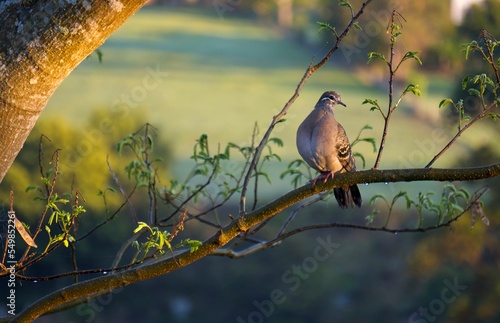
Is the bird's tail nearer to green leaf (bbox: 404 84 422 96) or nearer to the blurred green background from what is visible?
green leaf (bbox: 404 84 422 96)

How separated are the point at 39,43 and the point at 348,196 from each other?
1.23 metres

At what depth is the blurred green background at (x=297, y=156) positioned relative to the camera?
23.9ft

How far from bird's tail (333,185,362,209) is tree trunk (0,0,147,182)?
1.12 m

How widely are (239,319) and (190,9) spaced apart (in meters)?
4.20

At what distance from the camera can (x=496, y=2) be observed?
6.79 m

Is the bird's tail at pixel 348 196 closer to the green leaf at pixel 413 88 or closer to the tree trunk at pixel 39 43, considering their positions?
the green leaf at pixel 413 88

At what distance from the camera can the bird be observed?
2.24 meters

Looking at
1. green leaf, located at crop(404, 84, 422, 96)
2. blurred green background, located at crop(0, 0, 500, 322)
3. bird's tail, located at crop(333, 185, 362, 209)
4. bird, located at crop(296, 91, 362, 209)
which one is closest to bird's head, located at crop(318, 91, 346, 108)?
bird, located at crop(296, 91, 362, 209)

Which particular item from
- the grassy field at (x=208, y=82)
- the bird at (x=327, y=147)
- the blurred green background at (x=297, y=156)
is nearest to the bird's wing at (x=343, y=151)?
the bird at (x=327, y=147)

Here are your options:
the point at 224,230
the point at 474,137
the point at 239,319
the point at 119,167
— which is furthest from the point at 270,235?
the point at 224,230

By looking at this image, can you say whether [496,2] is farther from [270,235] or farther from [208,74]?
[208,74]

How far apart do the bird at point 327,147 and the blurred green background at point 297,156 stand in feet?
14.1

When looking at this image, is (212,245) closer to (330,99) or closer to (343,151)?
(343,151)

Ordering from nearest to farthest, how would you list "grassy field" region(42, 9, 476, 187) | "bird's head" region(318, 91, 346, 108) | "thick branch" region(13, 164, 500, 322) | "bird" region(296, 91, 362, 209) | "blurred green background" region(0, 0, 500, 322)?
"thick branch" region(13, 164, 500, 322)
"bird" region(296, 91, 362, 209)
"bird's head" region(318, 91, 346, 108)
"blurred green background" region(0, 0, 500, 322)
"grassy field" region(42, 9, 476, 187)
